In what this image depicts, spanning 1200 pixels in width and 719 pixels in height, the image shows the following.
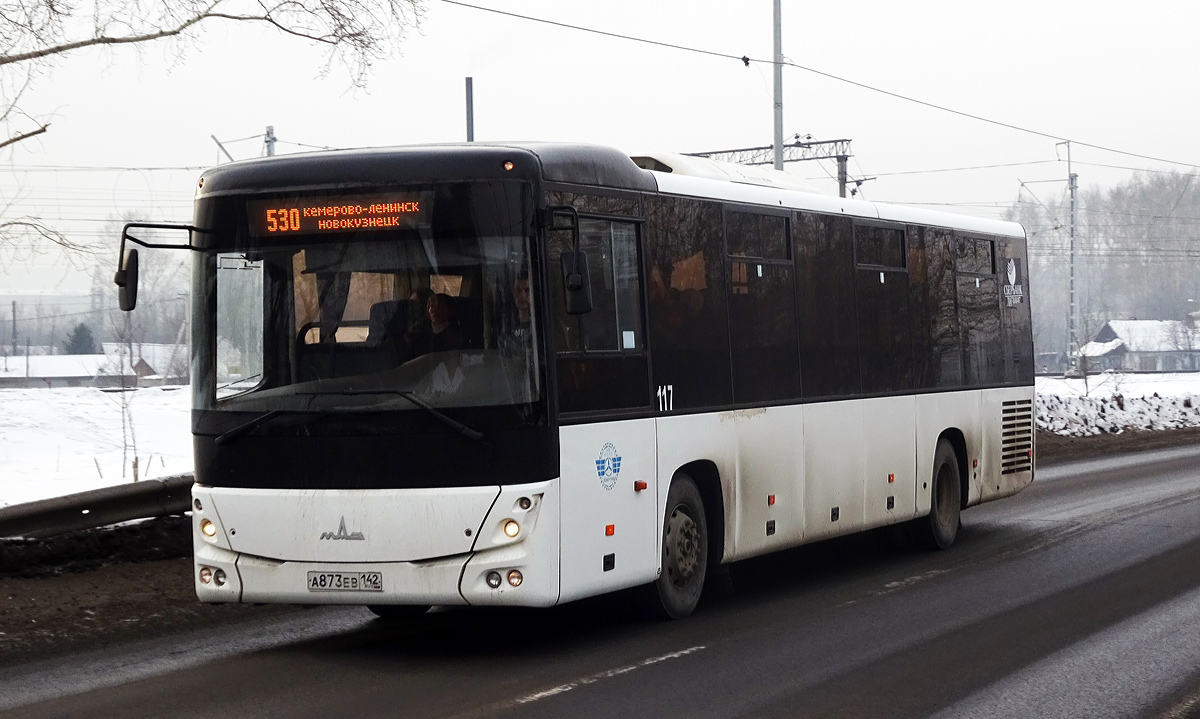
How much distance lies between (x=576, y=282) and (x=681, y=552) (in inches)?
95.8

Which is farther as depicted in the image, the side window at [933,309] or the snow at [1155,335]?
the snow at [1155,335]

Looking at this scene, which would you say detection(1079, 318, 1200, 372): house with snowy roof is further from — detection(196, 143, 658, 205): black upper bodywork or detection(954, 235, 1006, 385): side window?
detection(196, 143, 658, 205): black upper bodywork

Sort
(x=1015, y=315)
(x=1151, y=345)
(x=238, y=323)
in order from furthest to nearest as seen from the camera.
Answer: (x=1151, y=345)
(x=1015, y=315)
(x=238, y=323)

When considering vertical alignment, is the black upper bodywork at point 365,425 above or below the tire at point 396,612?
above

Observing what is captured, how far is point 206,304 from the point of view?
8844 mm

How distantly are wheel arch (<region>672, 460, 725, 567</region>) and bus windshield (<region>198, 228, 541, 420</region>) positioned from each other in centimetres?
227

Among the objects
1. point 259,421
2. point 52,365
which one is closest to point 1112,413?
point 259,421

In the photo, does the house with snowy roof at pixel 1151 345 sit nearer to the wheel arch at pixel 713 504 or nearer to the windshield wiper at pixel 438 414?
the wheel arch at pixel 713 504

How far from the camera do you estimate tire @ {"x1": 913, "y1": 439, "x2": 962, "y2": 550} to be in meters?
13.9

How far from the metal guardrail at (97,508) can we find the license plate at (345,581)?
11.7ft

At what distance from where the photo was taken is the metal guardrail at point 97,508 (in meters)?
10.9

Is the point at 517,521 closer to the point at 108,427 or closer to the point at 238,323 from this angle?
the point at 238,323

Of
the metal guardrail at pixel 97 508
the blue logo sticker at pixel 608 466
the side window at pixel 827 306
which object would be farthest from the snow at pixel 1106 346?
the blue logo sticker at pixel 608 466

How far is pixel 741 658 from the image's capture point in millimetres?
8523
